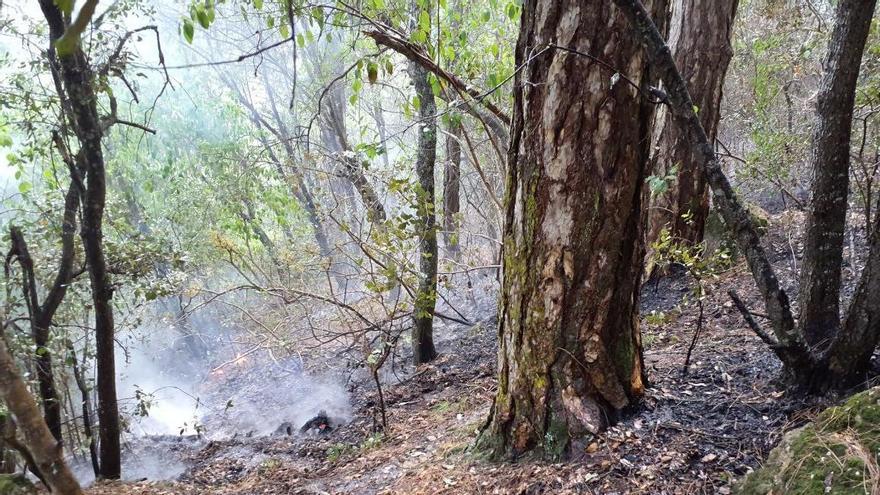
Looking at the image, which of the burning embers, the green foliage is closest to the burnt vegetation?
A: the green foliage

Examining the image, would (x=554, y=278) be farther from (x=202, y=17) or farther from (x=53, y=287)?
(x=53, y=287)

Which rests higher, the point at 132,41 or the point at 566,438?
the point at 132,41

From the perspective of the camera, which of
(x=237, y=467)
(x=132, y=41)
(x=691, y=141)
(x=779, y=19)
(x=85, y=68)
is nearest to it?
(x=691, y=141)

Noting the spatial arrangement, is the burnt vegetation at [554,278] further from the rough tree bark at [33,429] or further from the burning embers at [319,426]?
the burning embers at [319,426]

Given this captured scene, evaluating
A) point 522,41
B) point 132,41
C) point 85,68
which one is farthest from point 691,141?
point 132,41

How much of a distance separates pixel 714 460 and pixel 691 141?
1312mm

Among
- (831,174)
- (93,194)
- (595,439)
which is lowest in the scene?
(595,439)

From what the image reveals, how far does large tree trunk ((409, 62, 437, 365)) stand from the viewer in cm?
538

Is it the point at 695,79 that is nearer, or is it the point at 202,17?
the point at 202,17

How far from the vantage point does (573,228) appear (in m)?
2.44

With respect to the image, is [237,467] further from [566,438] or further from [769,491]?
[769,491]

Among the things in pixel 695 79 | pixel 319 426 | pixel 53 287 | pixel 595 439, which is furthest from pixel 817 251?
pixel 53 287

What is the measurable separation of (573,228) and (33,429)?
7.09 ft

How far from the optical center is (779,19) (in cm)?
748
